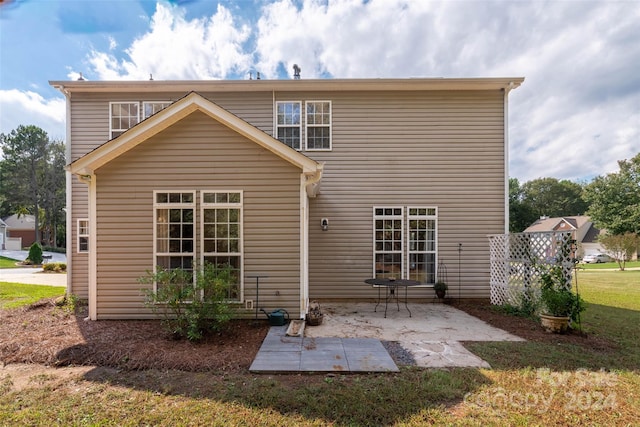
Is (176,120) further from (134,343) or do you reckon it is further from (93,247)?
(134,343)

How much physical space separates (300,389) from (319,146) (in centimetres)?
622

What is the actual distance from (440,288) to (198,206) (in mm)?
6420

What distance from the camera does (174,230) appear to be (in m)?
5.84

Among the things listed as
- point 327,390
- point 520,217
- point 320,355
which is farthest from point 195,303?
point 520,217

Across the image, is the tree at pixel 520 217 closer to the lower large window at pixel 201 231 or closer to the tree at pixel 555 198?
the tree at pixel 555 198

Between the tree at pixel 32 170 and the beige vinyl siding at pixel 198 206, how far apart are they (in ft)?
123

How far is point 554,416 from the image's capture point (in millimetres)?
2920

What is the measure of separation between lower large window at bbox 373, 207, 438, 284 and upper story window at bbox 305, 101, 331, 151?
94.2 inches

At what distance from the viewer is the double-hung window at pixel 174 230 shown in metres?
5.82

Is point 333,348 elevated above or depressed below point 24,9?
below

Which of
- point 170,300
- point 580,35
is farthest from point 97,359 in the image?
point 580,35

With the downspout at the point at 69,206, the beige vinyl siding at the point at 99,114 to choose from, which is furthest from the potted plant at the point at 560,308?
the downspout at the point at 69,206

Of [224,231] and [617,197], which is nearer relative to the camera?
[224,231]

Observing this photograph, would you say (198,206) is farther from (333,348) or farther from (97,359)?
(333,348)
